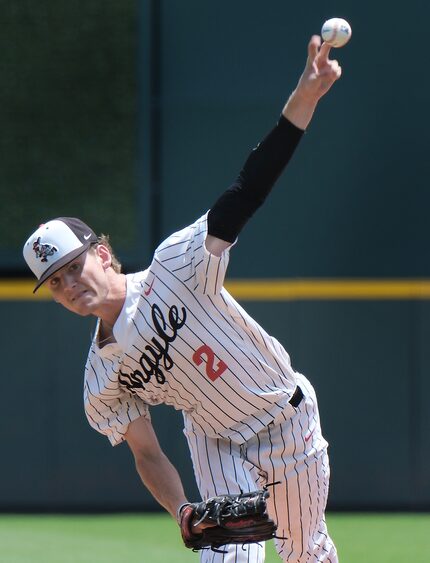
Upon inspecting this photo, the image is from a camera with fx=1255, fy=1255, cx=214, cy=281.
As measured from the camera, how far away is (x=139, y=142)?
745 centimetres

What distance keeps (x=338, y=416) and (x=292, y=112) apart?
3589mm

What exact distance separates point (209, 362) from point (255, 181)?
632 millimetres

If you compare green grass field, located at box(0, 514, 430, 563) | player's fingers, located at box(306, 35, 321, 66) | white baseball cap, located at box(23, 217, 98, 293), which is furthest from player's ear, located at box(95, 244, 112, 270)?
green grass field, located at box(0, 514, 430, 563)

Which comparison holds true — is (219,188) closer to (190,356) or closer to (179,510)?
(190,356)

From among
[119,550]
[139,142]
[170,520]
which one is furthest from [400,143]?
[119,550]

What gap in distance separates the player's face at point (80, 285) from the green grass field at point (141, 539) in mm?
2209

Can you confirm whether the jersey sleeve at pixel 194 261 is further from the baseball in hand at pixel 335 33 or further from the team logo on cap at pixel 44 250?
the baseball in hand at pixel 335 33

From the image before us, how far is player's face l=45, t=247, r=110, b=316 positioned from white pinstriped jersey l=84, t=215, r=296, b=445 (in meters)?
0.11

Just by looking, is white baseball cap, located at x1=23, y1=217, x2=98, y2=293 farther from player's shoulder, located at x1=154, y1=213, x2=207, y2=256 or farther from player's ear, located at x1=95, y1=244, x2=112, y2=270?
player's shoulder, located at x1=154, y1=213, x2=207, y2=256

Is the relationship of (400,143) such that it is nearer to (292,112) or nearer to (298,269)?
(298,269)

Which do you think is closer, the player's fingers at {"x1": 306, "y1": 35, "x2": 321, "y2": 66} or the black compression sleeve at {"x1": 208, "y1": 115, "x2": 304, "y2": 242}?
the player's fingers at {"x1": 306, "y1": 35, "x2": 321, "y2": 66}

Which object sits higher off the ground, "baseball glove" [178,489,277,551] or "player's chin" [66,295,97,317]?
"player's chin" [66,295,97,317]

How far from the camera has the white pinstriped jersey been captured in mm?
3744

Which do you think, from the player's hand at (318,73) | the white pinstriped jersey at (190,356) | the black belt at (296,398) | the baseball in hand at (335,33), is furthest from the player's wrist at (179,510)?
the baseball in hand at (335,33)
